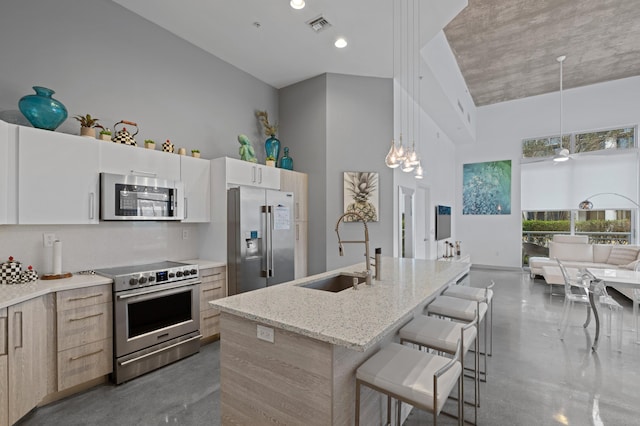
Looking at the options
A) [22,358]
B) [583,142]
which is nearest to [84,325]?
[22,358]

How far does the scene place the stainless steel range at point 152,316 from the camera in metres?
2.51

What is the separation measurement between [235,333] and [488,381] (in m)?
2.28

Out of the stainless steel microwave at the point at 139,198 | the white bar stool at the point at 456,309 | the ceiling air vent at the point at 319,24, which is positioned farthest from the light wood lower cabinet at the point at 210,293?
the ceiling air vent at the point at 319,24

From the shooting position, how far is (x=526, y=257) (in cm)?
800

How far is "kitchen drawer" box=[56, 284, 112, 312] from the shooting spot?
7.32 ft

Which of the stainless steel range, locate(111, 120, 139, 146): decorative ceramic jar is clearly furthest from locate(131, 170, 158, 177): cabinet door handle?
the stainless steel range

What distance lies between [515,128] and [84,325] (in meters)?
9.70

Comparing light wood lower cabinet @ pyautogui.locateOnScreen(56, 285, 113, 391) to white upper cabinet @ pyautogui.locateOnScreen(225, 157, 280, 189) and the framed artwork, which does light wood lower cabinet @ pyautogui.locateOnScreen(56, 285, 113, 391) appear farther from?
the framed artwork

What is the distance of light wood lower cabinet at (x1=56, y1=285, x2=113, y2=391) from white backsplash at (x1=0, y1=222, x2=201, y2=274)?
1.80ft

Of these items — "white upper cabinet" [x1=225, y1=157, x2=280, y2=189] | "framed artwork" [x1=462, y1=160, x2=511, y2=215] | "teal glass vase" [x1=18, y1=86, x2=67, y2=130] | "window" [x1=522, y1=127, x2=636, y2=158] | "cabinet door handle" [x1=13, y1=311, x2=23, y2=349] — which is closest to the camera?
"cabinet door handle" [x1=13, y1=311, x2=23, y2=349]

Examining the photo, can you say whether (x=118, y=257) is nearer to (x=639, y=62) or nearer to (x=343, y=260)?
(x=343, y=260)

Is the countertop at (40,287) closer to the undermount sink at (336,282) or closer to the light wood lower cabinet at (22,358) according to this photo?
the light wood lower cabinet at (22,358)

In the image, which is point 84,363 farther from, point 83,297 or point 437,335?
point 437,335

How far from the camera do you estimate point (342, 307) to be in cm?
171
